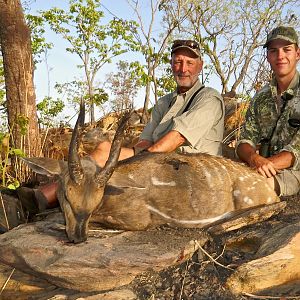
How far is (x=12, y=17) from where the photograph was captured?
282 inches

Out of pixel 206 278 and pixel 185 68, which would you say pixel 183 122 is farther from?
pixel 206 278

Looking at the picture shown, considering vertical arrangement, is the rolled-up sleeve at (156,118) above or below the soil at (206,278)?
above

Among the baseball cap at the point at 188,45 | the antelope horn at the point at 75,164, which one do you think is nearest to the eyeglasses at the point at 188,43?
the baseball cap at the point at 188,45

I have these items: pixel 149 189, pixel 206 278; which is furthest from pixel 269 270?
pixel 149 189

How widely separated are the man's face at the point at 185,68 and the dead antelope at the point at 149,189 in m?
1.39

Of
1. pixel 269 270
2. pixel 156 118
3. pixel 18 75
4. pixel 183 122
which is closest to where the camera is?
pixel 269 270

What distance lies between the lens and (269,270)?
336cm

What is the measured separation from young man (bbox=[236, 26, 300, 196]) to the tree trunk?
11.5ft

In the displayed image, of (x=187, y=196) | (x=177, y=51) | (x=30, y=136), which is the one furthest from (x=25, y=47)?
(x=187, y=196)

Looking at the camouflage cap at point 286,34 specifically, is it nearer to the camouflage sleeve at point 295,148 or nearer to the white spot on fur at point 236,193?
the camouflage sleeve at point 295,148

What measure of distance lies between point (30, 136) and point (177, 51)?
293 centimetres

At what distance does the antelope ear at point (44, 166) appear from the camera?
4102 mm

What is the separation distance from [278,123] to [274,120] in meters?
0.10

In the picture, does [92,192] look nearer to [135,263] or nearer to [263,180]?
[135,263]
